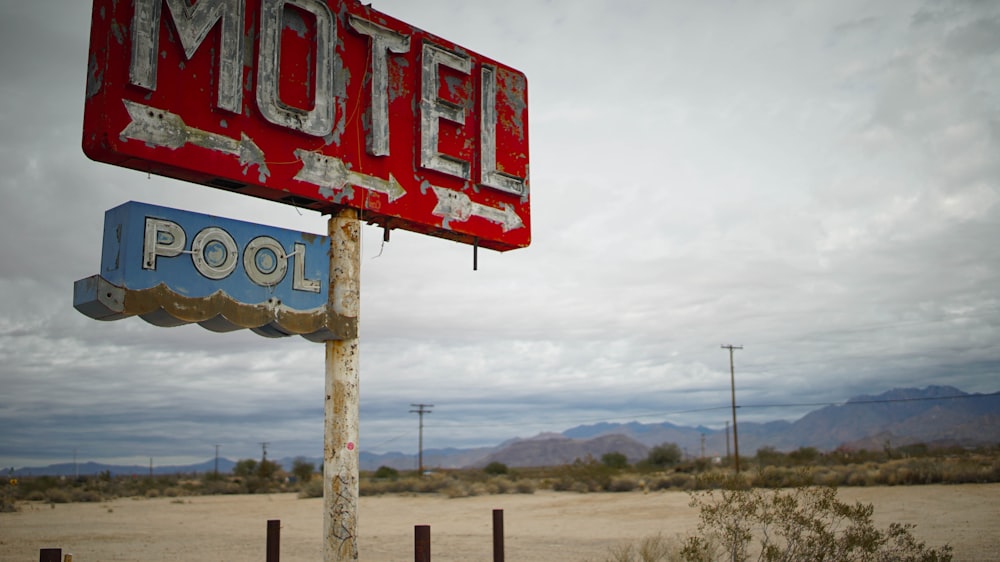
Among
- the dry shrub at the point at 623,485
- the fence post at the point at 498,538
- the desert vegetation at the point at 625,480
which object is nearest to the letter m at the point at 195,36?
the fence post at the point at 498,538

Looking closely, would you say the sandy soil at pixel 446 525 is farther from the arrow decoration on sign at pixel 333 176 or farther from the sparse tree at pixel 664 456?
the sparse tree at pixel 664 456

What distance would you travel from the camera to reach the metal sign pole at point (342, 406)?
25.8ft

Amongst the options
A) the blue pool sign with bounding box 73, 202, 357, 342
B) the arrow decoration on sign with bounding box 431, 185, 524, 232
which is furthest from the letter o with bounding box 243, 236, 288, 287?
the arrow decoration on sign with bounding box 431, 185, 524, 232

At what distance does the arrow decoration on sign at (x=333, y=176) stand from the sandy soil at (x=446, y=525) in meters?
10.6

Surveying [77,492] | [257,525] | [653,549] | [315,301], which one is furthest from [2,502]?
[315,301]

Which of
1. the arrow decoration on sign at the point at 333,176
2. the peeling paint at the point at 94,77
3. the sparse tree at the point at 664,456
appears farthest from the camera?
the sparse tree at the point at 664,456

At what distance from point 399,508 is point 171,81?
29.0 metres

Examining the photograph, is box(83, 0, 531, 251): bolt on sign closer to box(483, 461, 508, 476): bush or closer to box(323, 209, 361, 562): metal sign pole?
box(323, 209, 361, 562): metal sign pole

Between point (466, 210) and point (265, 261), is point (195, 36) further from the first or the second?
point (466, 210)

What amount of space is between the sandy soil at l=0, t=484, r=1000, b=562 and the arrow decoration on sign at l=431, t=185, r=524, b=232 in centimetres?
902

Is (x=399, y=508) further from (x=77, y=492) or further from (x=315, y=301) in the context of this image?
(x=315, y=301)

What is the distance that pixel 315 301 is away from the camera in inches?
318

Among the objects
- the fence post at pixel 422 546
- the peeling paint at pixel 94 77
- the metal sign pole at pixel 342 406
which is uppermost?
the peeling paint at pixel 94 77

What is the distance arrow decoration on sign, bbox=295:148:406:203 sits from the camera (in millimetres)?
8328
